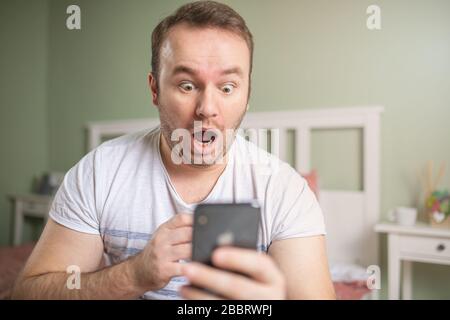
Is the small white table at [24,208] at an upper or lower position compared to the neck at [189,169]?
lower

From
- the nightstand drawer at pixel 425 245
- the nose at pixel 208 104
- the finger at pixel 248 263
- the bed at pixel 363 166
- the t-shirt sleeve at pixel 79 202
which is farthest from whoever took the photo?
the bed at pixel 363 166

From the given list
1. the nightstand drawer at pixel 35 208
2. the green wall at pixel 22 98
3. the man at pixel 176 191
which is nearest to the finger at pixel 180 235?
the man at pixel 176 191

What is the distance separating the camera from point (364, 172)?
53.1 inches

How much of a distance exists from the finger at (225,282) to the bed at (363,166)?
928 millimetres

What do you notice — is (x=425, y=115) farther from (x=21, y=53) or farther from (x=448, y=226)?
(x=21, y=53)

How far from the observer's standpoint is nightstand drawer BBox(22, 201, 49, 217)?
1933mm

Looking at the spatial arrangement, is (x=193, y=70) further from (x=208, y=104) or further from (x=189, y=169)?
(x=189, y=169)

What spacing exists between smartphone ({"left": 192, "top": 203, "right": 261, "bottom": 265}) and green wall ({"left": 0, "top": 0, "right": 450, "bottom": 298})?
0.80m

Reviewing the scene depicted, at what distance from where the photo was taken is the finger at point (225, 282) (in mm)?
355

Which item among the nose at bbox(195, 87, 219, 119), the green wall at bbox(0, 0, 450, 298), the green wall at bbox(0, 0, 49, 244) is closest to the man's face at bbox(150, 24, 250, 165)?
the nose at bbox(195, 87, 219, 119)

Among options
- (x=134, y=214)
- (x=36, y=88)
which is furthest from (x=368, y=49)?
(x=36, y=88)

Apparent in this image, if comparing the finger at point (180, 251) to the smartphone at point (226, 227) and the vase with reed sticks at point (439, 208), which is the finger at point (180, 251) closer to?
the smartphone at point (226, 227)

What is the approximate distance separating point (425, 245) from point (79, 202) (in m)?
1.00

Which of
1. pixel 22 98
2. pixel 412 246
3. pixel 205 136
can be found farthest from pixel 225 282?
pixel 22 98
